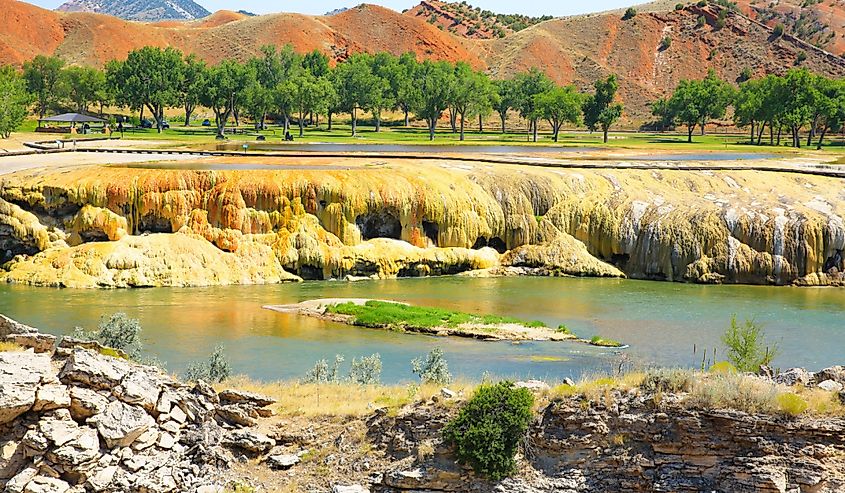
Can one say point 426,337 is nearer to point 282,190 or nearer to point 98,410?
point 282,190

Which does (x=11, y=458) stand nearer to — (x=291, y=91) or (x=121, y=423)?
(x=121, y=423)

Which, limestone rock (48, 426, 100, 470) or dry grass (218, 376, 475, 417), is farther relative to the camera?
dry grass (218, 376, 475, 417)

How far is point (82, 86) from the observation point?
390 ft

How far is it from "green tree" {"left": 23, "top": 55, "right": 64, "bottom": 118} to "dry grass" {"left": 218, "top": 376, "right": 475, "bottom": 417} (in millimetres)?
104872

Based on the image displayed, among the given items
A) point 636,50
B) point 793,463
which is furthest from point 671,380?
point 636,50

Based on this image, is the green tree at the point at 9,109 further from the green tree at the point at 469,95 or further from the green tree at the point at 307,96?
the green tree at the point at 469,95

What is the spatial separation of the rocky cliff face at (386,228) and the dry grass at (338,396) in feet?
77.0

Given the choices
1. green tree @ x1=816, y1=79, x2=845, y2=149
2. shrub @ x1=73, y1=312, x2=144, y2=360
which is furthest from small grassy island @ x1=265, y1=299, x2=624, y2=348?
green tree @ x1=816, y1=79, x2=845, y2=149

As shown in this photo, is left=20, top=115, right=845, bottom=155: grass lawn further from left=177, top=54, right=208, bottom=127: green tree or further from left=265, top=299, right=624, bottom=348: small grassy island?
left=265, top=299, right=624, bottom=348: small grassy island

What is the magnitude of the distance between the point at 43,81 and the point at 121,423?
113 m

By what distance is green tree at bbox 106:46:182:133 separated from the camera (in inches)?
4210

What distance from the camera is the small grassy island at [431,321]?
37.5 meters

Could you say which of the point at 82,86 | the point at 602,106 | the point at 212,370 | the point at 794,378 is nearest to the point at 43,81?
the point at 82,86

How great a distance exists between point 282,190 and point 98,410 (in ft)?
108
